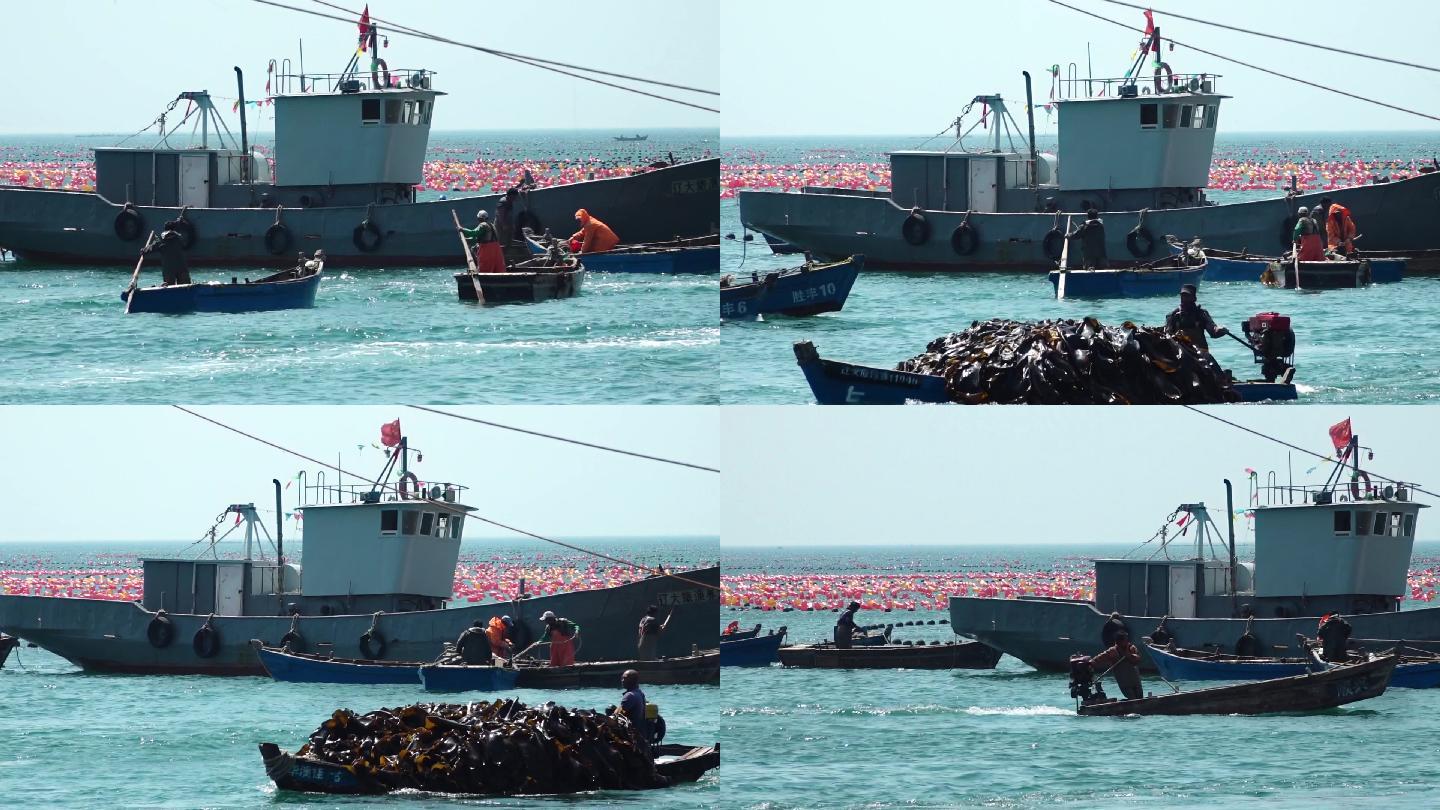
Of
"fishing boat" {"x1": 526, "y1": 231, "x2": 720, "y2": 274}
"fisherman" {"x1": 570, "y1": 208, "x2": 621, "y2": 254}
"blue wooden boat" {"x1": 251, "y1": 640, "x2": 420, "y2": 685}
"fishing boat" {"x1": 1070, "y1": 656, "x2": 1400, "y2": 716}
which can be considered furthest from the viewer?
"fisherman" {"x1": 570, "y1": 208, "x2": 621, "y2": 254}

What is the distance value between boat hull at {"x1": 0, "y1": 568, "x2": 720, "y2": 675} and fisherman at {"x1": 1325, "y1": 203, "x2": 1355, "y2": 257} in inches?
490

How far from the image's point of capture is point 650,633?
89.8ft

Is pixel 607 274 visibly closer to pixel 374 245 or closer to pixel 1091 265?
pixel 374 245

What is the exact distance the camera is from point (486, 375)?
23344 mm

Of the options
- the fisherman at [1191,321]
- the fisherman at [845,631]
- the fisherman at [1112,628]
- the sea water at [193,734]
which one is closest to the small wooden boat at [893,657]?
the fisherman at [845,631]

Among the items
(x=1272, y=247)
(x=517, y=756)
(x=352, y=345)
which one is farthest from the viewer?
(x=1272, y=247)

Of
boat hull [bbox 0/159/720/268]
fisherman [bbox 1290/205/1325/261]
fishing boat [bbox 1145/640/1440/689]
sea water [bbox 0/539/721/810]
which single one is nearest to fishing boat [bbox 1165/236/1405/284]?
fisherman [bbox 1290/205/1325/261]

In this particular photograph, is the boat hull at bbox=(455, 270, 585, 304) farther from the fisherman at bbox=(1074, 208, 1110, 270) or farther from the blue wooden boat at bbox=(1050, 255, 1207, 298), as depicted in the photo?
the fisherman at bbox=(1074, 208, 1110, 270)

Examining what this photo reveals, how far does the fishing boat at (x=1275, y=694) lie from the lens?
25.0 meters

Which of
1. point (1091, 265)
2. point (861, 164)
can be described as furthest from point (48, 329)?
point (861, 164)

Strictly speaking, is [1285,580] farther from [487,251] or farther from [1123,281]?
[487,251]

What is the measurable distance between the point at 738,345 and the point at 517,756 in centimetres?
914

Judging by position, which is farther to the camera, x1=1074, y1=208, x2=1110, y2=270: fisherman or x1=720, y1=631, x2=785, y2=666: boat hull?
x1=720, y1=631, x2=785, y2=666: boat hull

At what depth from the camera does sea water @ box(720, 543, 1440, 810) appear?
2003cm
